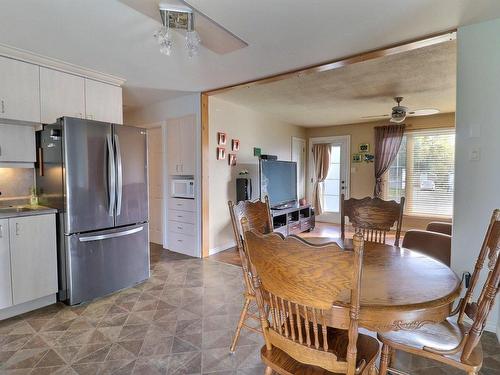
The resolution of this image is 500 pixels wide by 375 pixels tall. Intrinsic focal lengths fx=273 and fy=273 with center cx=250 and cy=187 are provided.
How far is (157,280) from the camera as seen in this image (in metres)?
3.22

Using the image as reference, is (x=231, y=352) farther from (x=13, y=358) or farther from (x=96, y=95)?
(x=96, y=95)

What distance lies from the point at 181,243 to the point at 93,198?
6.14ft

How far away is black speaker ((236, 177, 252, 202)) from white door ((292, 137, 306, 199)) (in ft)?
7.86

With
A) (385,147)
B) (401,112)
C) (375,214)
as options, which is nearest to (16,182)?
(375,214)

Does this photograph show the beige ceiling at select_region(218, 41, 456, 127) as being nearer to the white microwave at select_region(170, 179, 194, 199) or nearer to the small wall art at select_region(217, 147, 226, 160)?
the small wall art at select_region(217, 147, 226, 160)


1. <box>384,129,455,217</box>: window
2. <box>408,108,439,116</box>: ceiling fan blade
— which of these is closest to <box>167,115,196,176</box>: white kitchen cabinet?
<box>408,108,439,116</box>: ceiling fan blade

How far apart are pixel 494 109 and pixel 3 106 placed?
4.11 metres

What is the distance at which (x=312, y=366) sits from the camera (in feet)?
3.67

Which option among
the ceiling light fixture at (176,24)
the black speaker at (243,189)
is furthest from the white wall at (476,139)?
the black speaker at (243,189)

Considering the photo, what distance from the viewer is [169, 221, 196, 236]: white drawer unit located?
13.6 ft

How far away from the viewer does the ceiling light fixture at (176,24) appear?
6.15ft

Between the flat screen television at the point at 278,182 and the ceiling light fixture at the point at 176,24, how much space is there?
2715 mm

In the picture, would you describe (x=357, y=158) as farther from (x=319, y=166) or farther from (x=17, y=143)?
(x=17, y=143)

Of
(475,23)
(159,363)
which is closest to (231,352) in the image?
(159,363)
